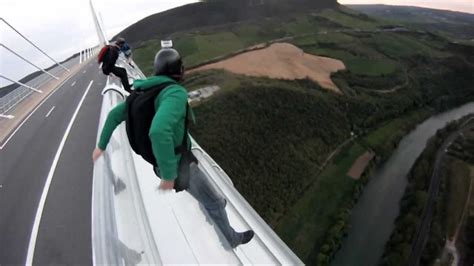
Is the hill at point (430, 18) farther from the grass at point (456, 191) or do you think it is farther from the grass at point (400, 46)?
the grass at point (456, 191)

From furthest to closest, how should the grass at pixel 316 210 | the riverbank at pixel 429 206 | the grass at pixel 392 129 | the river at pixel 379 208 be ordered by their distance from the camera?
the grass at pixel 392 129
the river at pixel 379 208
the grass at pixel 316 210
the riverbank at pixel 429 206

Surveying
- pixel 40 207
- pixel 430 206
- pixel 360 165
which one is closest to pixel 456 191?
pixel 430 206

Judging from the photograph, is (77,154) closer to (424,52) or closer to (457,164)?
(457,164)

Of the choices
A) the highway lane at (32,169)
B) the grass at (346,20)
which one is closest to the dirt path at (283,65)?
the grass at (346,20)

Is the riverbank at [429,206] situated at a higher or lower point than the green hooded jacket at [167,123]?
lower

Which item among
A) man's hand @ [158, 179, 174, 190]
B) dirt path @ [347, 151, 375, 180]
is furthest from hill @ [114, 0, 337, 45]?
man's hand @ [158, 179, 174, 190]

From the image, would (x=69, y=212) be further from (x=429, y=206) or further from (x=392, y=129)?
(x=392, y=129)
